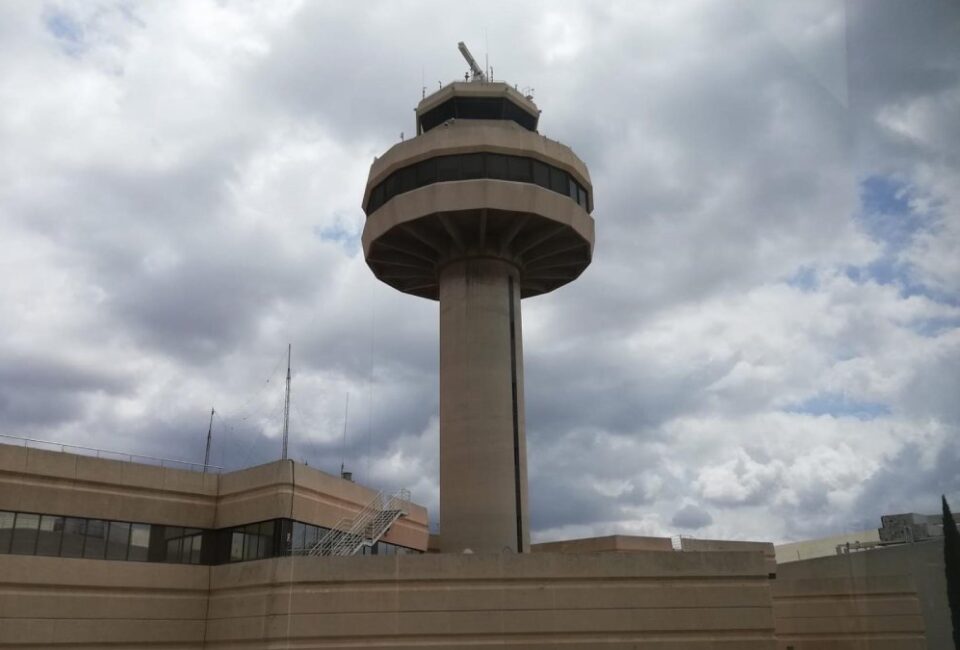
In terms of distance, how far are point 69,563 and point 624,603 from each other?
22.0 metres

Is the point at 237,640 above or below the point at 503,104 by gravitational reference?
below

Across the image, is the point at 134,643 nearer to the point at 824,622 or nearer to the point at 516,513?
the point at 516,513

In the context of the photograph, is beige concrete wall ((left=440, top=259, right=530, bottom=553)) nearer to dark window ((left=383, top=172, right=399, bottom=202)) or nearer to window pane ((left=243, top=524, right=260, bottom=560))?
dark window ((left=383, top=172, right=399, bottom=202))

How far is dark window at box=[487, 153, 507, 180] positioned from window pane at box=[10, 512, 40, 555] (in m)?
25.2

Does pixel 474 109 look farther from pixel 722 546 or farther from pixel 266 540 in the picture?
pixel 722 546

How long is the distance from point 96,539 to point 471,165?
24049mm

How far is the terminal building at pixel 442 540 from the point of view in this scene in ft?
101

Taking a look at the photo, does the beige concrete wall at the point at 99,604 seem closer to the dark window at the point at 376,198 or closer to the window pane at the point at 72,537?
the window pane at the point at 72,537

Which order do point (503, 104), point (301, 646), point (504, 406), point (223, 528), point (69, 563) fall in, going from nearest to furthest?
point (301, 646) < point (69, 563) < point (223, 528) < point (504, 406) < point (503, 104)

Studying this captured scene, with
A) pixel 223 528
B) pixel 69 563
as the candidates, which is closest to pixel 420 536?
pixel 223 528

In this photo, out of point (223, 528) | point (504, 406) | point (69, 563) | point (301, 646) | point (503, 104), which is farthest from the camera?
point (503, 104)

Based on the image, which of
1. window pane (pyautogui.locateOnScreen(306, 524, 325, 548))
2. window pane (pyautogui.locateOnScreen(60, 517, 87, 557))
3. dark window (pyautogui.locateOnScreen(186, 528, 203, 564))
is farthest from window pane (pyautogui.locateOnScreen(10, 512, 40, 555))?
window pane (pyautogui.locateOnScreen(306, 524, 325, 548))

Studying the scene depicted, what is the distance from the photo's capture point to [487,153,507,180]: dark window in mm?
40841

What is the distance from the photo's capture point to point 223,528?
36.9 metres
